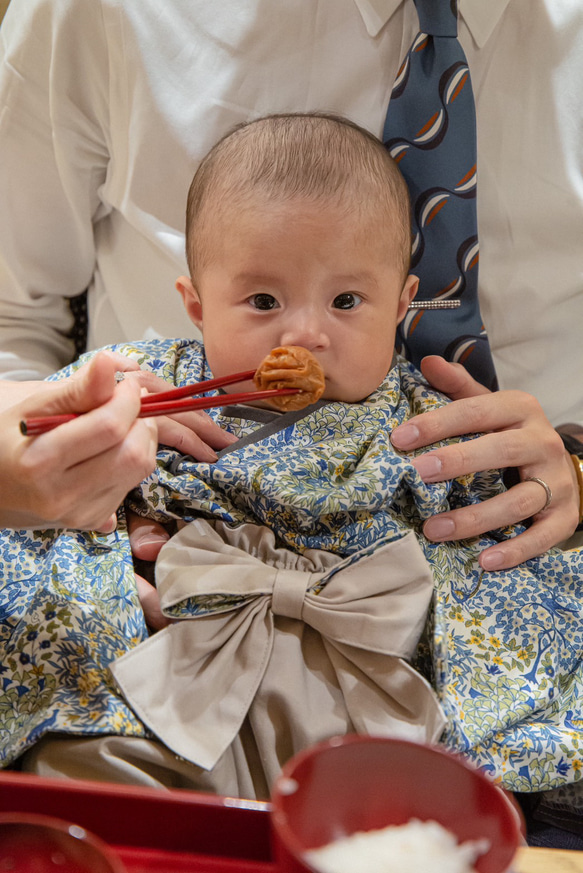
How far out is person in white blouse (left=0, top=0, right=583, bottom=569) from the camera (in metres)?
1.49

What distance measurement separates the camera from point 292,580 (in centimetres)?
109

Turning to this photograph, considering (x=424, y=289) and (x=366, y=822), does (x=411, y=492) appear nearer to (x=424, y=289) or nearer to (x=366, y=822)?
(x=424, y=289)

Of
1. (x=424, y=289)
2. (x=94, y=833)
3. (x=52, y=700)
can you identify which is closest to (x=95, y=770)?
(x=52, y=700)

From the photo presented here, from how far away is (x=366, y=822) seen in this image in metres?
0.58

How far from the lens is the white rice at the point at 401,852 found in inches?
21.3

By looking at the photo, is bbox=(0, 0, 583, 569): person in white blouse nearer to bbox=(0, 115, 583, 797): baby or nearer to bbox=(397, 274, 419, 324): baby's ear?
bbox=(397, 274, 419, 324): baby's ear

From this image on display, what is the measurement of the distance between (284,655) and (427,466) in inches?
15.1

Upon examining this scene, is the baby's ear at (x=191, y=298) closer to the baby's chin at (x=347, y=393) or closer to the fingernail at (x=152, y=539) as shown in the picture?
the baby's chin at (x=347, y=393)

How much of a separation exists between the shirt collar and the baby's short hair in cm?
28

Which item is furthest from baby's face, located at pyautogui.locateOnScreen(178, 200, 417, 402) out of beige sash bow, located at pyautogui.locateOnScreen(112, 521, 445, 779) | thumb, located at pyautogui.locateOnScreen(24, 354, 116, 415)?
thumb, located at pyautogui.locateOnScreen(24, 354, 116, 415)

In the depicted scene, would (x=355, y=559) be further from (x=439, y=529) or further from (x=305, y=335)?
(x=305, y=335)

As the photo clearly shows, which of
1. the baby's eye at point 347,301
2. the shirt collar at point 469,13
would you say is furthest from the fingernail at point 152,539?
the shirt collar at point 469,13

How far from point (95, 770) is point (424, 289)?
105 centimetres

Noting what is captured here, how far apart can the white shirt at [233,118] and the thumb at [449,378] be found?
257 millimetres
